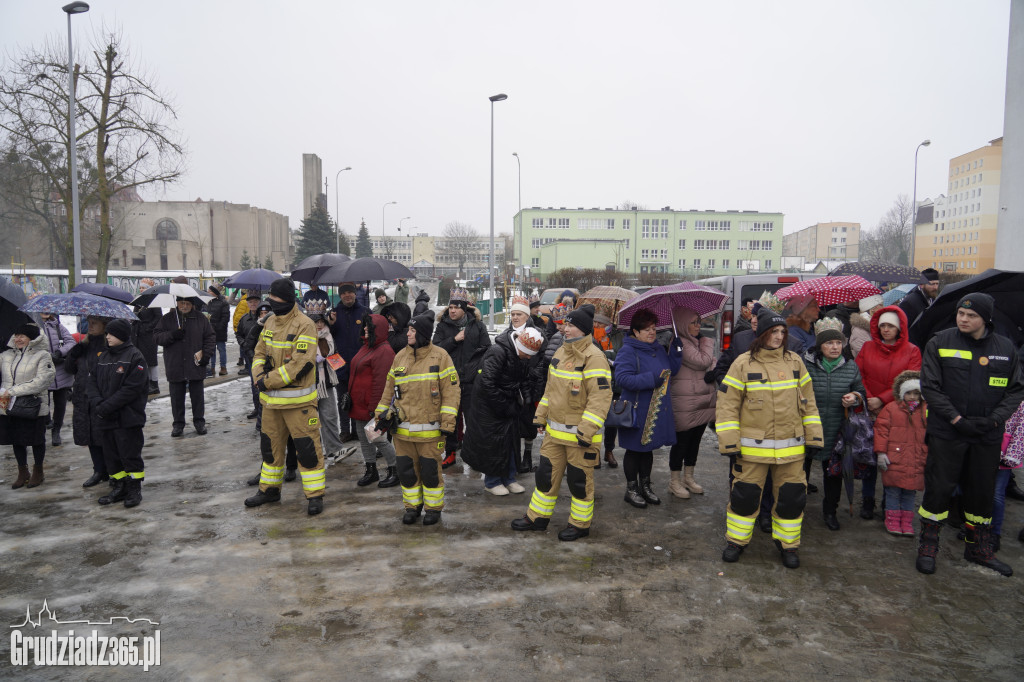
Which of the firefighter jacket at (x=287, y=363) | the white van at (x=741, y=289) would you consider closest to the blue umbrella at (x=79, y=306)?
the firefighter jacket at (x=287, y=363)

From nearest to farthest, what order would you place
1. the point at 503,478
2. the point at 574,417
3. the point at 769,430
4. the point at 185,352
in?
the point at 769,430, the point at 574,417, the point at 503,478, the point at 185,352

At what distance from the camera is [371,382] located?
6543 mm

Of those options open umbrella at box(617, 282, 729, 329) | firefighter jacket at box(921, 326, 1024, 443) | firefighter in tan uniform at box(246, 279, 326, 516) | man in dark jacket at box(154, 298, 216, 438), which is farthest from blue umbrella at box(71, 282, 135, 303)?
firefighter jacket at box(921, 326, 1024, 443)

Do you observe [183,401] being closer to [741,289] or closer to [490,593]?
[490,593]

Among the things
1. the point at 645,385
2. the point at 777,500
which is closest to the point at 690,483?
the point at 645,385

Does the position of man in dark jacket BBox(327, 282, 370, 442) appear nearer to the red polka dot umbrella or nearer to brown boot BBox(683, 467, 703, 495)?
brown boot BBox(683, 467, 703, 495)

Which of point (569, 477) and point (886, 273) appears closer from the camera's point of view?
point (569, 477)

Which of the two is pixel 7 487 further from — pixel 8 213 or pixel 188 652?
pixel 8 213

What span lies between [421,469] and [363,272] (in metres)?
3.97

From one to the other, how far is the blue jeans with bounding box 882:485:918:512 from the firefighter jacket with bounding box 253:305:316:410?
16.7 ft

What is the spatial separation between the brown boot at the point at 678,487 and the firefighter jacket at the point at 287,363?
359 centimetres

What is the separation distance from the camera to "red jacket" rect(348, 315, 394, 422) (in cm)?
650

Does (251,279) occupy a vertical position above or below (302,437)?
above

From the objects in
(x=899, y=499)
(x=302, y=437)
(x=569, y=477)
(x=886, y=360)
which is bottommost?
(x=899, y=499)
